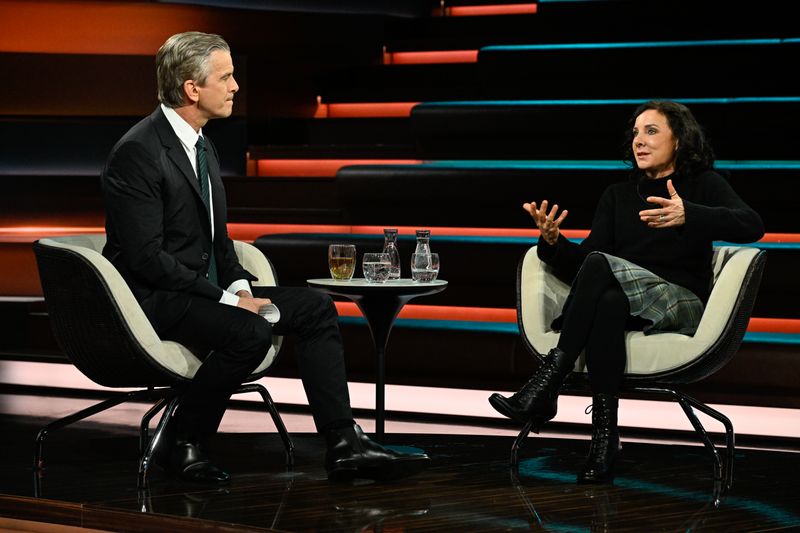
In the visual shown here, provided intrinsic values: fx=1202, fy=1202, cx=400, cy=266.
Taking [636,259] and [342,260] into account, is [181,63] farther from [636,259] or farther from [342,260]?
[636,259]

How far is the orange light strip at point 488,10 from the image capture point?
767 centimetres

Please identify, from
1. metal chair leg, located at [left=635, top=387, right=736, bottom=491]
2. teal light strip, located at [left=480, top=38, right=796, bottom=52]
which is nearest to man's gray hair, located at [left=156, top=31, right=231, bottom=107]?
metal chair leg, located at [left=635, top=387, right=736, bottom=491]

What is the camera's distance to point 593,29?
695 cm

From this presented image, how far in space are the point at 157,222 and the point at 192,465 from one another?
0.69 m

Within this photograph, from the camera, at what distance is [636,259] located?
3885 millimetres

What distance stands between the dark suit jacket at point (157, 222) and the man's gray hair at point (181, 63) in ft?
0.27

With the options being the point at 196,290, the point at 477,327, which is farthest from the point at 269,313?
the point at 477,327

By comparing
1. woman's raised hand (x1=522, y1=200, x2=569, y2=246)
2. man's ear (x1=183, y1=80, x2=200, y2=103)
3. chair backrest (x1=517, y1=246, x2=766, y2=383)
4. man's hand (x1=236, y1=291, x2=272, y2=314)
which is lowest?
chair backrest (x1=517, y1=246, x2=766, y2=383)

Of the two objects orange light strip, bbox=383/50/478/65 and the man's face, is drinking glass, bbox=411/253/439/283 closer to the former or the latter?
the man's face

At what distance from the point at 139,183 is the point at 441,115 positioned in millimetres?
3011

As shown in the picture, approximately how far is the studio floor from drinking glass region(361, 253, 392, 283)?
22.9 inches

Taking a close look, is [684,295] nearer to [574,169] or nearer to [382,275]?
[382,275]

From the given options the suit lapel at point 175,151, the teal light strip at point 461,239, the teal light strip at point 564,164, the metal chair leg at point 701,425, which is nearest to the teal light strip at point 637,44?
the teal light strip at point 564,164

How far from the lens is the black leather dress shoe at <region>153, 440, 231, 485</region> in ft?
11.1
